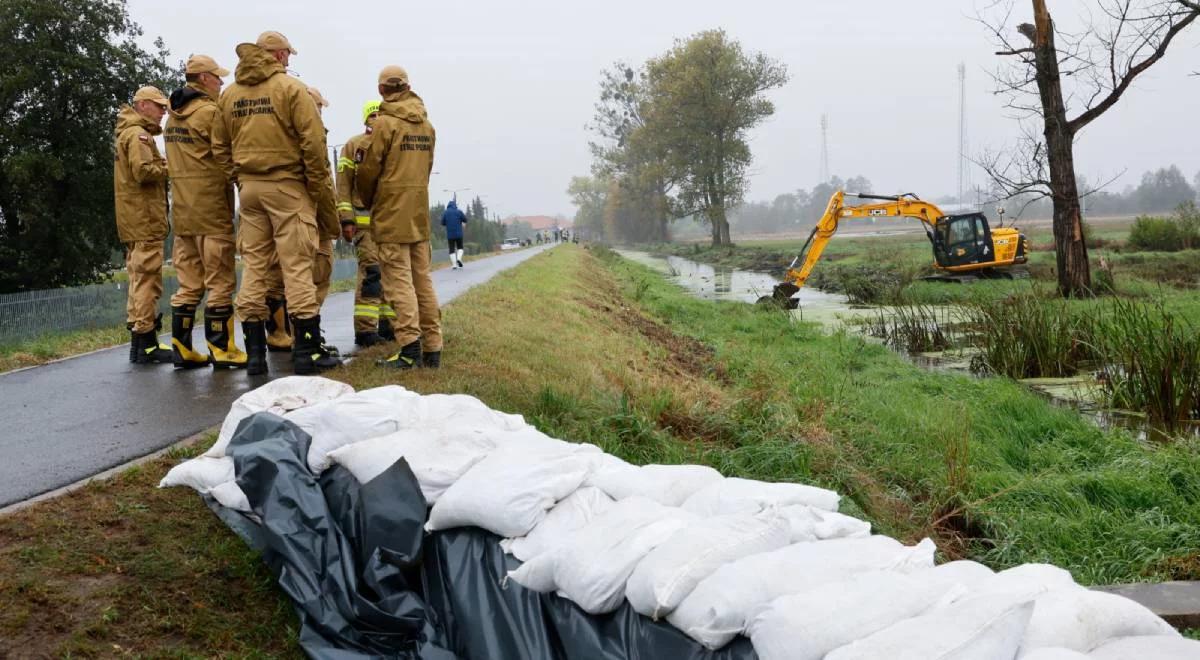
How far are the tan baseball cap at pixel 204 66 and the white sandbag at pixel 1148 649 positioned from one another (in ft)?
24.0

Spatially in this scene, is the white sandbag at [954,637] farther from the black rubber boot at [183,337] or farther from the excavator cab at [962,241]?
the excavator cab at [962,241]

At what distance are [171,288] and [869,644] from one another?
17116mm

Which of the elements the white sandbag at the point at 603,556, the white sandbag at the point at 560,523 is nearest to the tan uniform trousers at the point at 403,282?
the white sandbag at the point at 560,523

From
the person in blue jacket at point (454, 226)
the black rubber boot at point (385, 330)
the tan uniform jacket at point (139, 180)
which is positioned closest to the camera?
the tan uniform jacket at point (139, 180)

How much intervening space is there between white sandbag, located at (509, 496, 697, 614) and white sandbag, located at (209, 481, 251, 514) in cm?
145

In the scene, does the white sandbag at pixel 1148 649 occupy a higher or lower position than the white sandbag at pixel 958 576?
lower

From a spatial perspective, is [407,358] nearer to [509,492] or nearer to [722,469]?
[722,469]

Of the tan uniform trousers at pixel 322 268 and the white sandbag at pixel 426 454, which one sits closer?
the white sandbag at pixel 426 454

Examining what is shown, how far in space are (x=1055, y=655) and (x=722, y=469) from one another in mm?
4214

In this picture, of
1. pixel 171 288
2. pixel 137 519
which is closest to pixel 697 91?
pixel 171 288

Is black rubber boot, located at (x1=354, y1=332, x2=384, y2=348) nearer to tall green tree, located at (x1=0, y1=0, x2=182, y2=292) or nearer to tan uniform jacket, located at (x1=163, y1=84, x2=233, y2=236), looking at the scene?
tan uniform jacket, located at (x1=163, y1=84, x2=233, y2=236)

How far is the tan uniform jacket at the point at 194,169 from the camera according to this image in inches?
284

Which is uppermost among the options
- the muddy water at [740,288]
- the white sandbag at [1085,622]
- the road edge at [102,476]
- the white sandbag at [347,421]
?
the white sandbag at [347,421]

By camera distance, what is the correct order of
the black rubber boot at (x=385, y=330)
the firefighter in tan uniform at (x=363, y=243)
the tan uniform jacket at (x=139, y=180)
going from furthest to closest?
1. the black rubber boot at (x=385, y=330)
2. the tan uniform jacket at (x=139, y=180)
3. the firefighter in tan uniform at (x=363, y=243)
